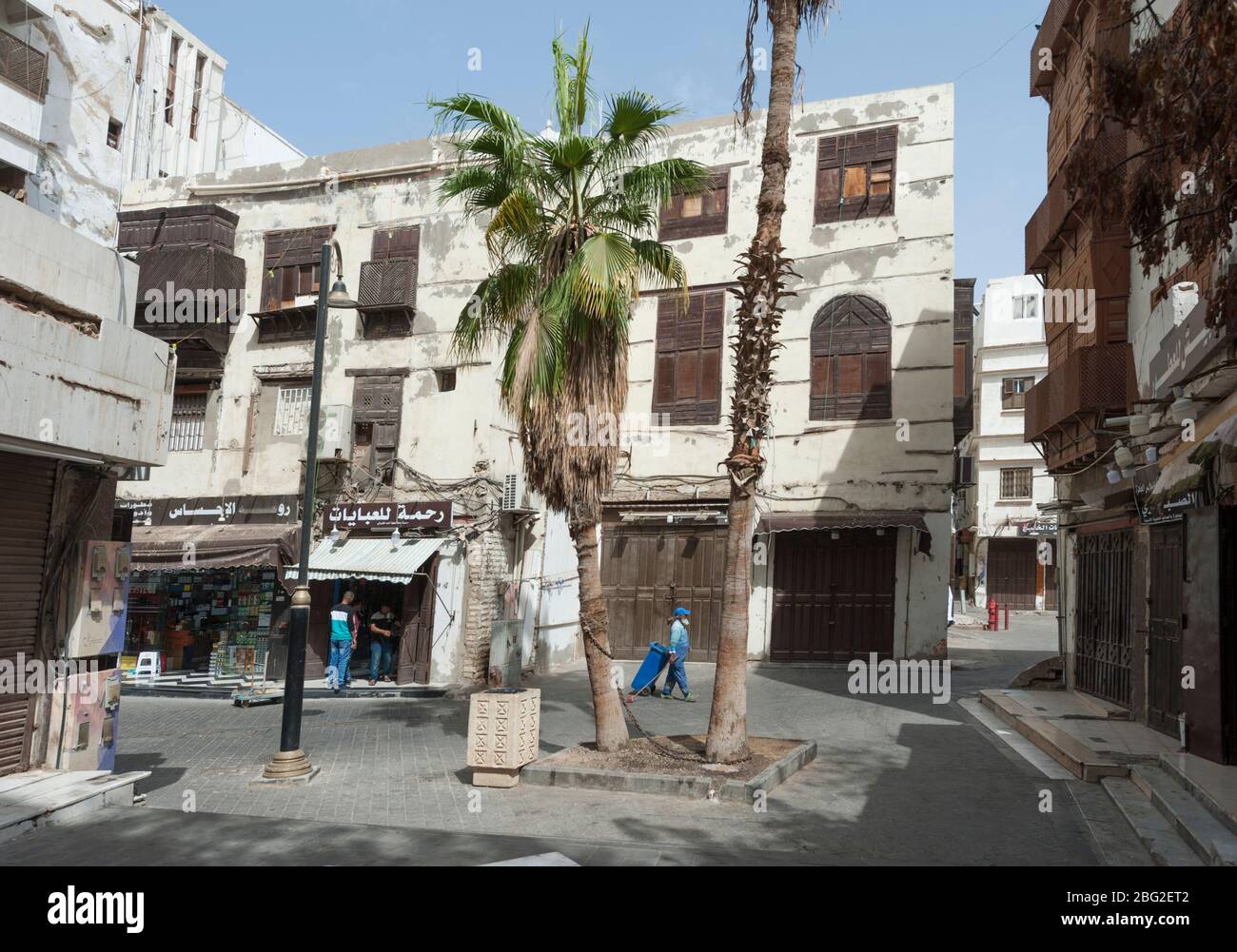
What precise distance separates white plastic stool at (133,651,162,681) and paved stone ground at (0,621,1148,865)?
4.51 metres

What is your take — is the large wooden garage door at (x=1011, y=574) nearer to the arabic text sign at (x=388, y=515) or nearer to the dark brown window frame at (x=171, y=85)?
the arabic text sign at (x=388, y=515)

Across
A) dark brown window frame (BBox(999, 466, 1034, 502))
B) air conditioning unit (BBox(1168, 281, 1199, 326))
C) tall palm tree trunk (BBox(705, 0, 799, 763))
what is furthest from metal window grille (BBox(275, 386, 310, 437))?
dark brown window frame (BBox(999, 466, 1034, 502))

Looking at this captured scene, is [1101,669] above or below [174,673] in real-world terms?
above

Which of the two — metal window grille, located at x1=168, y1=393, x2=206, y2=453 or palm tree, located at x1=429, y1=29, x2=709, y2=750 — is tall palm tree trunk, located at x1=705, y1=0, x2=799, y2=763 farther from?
metal window grille, located at x1=168, y1=393, x2=206, y2=453

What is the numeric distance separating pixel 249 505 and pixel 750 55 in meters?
14.6

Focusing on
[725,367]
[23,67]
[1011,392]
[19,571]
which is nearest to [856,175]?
[725,367]

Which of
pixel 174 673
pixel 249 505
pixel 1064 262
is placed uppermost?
pixel 1064 262

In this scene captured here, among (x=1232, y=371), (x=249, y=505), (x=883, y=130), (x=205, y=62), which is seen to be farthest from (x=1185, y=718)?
→ (x=205, y=62)

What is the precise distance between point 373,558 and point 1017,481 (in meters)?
33.3

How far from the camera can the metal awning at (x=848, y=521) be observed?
18.7m

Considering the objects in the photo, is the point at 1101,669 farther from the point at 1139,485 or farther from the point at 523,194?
the point at 523,194

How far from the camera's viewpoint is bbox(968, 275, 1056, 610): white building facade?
139 ft

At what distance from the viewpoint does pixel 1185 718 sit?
1016cm

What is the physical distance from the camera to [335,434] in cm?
2000
